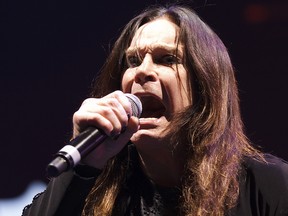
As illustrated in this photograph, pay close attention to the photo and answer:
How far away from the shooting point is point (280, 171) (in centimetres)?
136

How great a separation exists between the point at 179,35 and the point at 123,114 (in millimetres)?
514

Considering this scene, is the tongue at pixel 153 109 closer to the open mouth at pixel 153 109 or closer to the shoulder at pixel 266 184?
the open mouth at pixel 153 109

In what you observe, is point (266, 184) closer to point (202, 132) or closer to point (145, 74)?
point (202, 132)

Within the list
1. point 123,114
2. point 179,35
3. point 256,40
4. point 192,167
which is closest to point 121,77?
point 179,35

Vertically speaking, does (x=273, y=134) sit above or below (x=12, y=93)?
below

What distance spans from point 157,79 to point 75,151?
1.69 feet

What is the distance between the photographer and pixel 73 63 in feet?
6.45

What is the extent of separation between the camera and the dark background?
6.25 feet

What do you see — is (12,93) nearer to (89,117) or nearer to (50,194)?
(50,194)

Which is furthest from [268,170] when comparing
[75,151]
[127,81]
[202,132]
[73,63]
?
[73,63]

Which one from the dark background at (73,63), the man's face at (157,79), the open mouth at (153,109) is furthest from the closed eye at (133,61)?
the dark background at (73,63)

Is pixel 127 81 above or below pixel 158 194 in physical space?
above

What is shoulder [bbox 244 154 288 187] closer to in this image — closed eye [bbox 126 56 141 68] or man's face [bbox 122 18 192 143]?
man's face [bbox 122 18 192 143]

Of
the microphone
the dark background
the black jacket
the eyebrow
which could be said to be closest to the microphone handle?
the microphone
